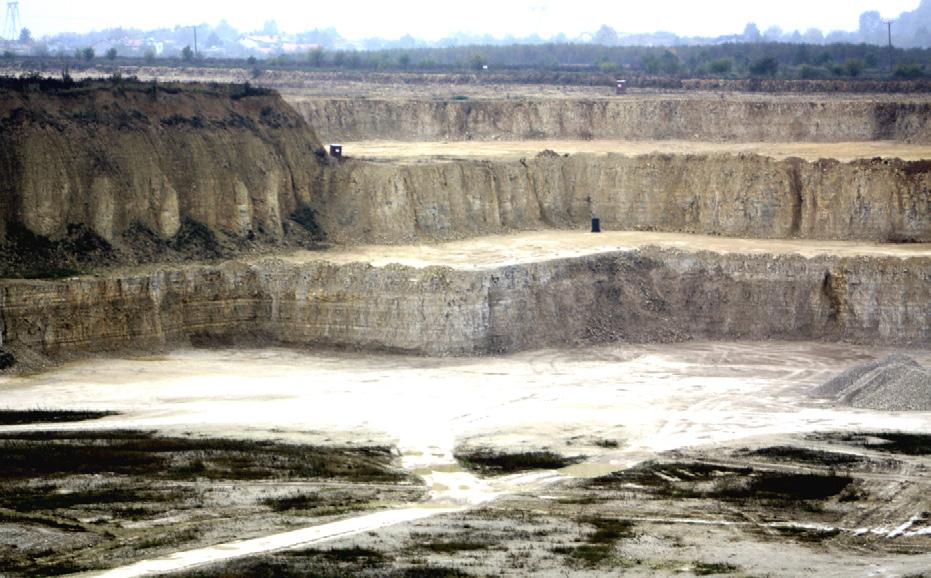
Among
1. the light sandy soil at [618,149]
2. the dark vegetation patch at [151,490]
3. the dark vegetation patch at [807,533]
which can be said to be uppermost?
the light sandy soil at [618,149]

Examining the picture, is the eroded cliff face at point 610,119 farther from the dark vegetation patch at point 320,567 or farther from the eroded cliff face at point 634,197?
the dark vegetation patch at point 320,567

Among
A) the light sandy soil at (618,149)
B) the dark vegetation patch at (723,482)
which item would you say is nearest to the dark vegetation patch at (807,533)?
the dark vegetation patch at (723,482)

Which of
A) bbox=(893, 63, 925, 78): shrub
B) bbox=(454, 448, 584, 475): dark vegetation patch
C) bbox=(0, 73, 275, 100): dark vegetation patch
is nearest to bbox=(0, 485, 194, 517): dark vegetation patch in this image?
bbox=(454, 448, 584, 475): dark vegetation patch

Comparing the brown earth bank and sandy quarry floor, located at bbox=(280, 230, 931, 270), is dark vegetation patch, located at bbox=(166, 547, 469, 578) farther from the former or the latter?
sandy quarry floor, located at bbox=(280, 230, 931, 270)

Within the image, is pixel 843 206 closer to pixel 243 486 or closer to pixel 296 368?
pixel 296 368

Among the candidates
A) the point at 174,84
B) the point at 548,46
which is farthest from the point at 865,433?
the point at 548,46

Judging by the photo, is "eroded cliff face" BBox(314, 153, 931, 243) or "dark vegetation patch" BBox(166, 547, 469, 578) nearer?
"dark vegetation patch" BBox(166, 547, 469, 578)
